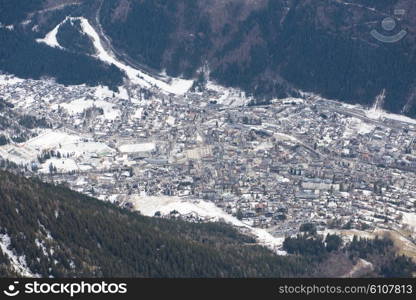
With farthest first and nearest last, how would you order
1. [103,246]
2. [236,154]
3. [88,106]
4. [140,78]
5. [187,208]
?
[140,78] < [88,106] < [236,154] < [187,208] < [103,246]

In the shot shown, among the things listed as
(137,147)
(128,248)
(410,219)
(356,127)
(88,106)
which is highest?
(356,127)

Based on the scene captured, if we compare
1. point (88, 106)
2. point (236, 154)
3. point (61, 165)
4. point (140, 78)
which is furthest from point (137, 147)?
point (140, 78)

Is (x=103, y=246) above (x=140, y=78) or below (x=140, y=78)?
below

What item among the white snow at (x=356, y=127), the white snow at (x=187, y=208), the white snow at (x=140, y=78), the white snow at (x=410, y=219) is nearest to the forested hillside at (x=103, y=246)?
the white snow at (x=187, y=208)

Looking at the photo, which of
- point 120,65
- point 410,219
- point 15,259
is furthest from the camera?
point 120,65

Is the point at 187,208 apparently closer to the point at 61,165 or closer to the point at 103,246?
the point at 103,246
